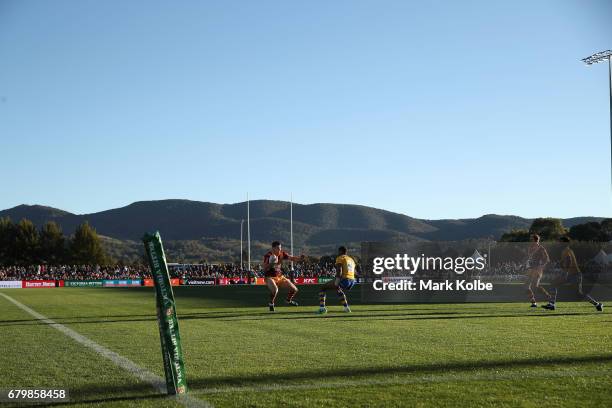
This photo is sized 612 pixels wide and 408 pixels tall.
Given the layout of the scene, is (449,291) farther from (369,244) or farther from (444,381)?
(444,381)

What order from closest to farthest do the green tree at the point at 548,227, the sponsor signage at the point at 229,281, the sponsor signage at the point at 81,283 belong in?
the sponsor signage at the point at 81,283, the sponsor signage at the point at 229,281, the green tree at the point at 548,227

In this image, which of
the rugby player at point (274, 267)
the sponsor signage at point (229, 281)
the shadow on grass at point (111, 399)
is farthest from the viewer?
the sponsor signage at point (229, 281)

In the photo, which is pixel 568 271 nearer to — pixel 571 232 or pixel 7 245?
pixel 571 232

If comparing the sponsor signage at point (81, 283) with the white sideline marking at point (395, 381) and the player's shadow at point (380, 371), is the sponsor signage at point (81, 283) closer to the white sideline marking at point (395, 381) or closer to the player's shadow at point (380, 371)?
the player's shadow at point (380, 371)

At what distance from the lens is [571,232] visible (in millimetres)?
117000

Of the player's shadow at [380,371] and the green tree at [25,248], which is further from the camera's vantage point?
the green tree at [25,248]

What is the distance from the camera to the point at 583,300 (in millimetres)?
26688

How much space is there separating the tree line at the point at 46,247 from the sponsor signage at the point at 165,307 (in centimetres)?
12501

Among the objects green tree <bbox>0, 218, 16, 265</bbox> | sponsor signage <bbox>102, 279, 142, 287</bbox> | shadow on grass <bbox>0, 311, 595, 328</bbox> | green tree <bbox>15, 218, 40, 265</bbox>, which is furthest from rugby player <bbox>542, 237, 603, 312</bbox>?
green tree <bbox>0, 218, 16, 265</bbox>

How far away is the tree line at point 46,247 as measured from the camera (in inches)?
5015

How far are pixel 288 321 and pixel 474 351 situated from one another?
6.87 meters

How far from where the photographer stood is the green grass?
712 cm

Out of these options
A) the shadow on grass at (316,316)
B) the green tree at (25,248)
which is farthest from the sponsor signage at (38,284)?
the green tree at (25,248)

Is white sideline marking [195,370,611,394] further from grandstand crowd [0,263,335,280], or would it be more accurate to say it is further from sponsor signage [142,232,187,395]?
grandstand crowd [0,263,335,280]
